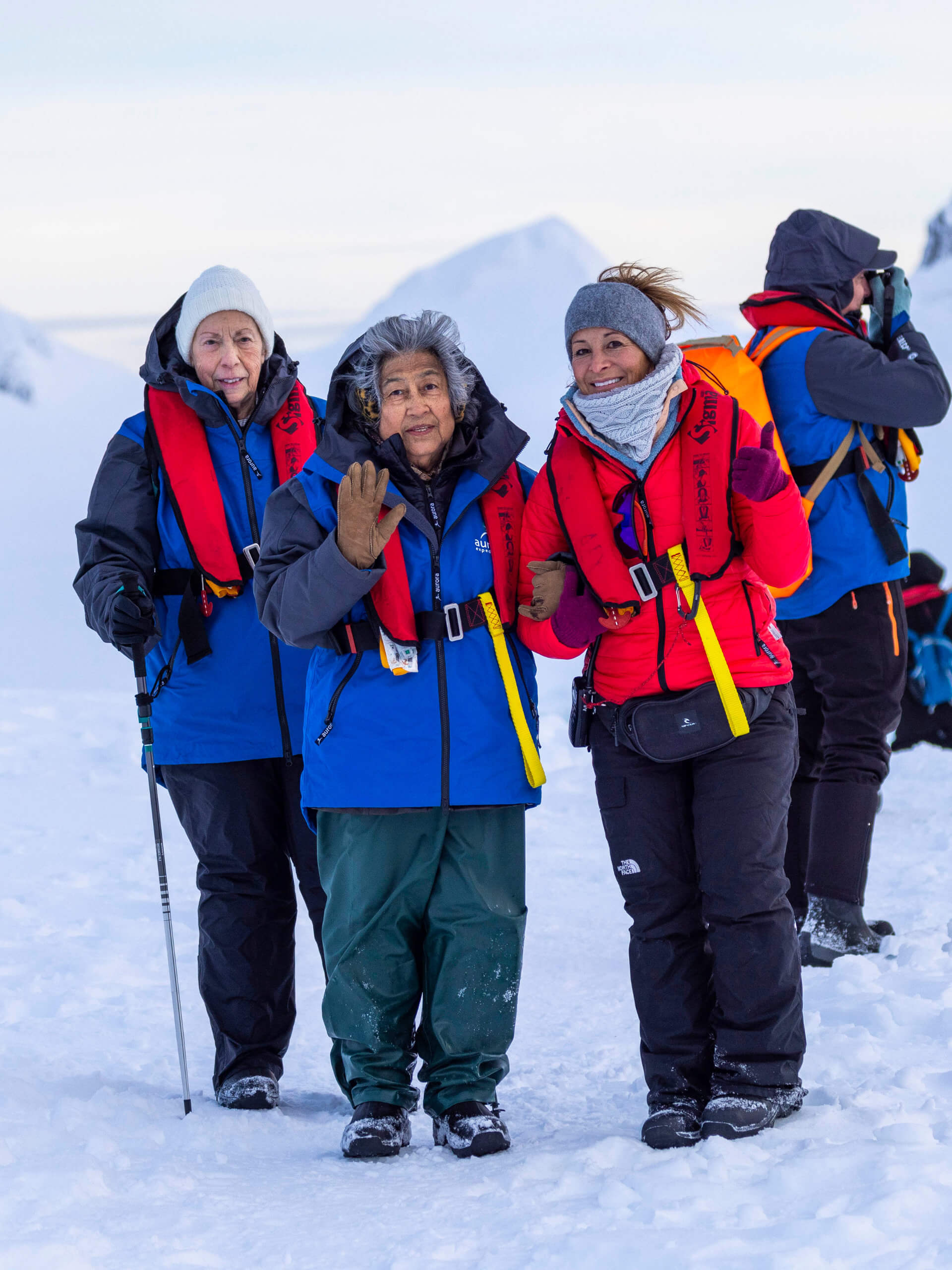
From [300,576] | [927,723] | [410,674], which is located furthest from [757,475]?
[927,723]

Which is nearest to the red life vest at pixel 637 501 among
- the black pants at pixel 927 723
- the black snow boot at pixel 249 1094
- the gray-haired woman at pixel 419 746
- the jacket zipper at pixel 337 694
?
the gray-haired woman at pixel 419 746

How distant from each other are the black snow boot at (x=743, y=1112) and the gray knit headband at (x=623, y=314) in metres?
1.76

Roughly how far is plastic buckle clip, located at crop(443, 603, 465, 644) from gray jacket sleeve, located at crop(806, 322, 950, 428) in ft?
6.03

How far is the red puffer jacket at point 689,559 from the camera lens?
307 centimetres

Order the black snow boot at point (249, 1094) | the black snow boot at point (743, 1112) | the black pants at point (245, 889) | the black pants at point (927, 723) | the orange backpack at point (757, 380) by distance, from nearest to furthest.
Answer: the black snow boot at point (743, 1112) < the black snow boot at point (249, 1094) < the black pants at point (245, 889) < the orange backpack at point (757, 380) < the black pants at point (927, 723)

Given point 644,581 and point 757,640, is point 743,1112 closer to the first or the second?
point 757,640

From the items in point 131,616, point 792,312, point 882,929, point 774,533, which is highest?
point 792,312

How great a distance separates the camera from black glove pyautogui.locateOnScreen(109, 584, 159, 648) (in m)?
3.48

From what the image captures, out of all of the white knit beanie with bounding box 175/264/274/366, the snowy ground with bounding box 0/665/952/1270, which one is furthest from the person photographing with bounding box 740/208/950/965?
the white knit beanie with bounding box 175/264/274/366

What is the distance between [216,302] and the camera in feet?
12.4

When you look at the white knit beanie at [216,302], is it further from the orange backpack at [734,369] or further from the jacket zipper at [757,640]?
the jacket zipper at [757,640]

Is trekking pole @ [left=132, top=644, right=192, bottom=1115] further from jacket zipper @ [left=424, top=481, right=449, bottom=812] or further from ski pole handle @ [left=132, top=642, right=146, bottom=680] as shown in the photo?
jacket zipper @ [left=424, top=481, right=449, bottom=812]

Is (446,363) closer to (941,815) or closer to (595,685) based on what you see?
(595,685)

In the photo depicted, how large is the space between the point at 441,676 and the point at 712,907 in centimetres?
86
